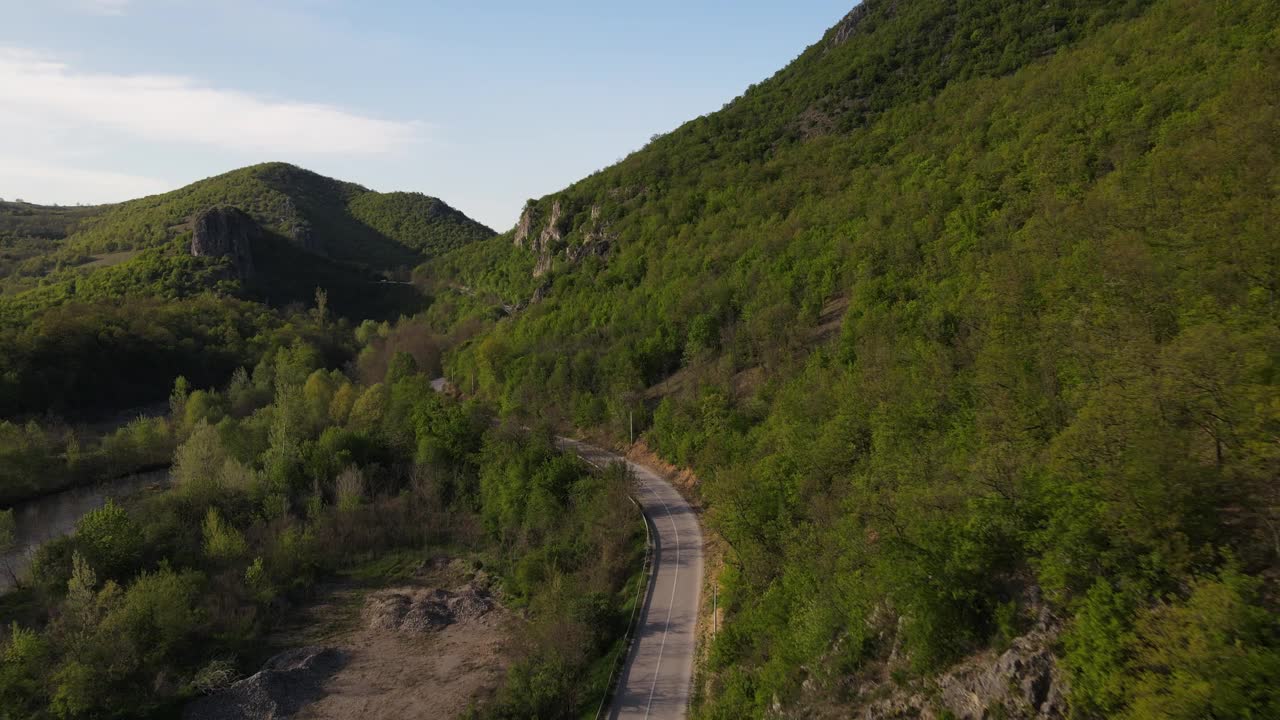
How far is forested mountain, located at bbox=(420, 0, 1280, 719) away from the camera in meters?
12.5

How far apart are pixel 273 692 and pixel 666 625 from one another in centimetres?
1822

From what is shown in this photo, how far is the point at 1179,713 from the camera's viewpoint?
10.0m

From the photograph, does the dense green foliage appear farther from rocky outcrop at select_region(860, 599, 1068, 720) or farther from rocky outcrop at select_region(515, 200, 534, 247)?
rocky outcrop at select_region(515, 200, 534, 247)

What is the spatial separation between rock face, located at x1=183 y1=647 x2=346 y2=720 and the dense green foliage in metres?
1.29

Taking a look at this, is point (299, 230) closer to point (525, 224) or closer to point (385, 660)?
point (525, 224)

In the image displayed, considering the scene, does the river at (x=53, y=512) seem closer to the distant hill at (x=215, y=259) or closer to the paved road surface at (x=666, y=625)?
the paved road surface at (x=666, y=625)

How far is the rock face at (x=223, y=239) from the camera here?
124375mm

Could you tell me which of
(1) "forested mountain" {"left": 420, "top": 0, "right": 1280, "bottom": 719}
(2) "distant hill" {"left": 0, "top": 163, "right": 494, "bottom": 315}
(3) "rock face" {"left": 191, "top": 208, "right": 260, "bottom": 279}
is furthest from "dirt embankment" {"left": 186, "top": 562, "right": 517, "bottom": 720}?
(3) "rock face" {"left": 191, "top": 208, "right": 260, "bottom": 279}

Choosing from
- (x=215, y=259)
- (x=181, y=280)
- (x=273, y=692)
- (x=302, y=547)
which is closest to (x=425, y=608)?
(x=273, y=692)

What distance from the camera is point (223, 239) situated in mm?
125625

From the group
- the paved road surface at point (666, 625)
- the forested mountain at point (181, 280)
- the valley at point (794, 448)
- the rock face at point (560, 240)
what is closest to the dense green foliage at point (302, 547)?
the valley at point (794, 448)

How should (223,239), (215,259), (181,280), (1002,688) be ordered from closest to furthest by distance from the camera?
(1002,688) < (181,280) < (215,259) < (223,239)

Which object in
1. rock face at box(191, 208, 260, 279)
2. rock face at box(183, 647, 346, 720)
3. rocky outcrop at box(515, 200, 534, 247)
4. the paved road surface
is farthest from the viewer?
rock face at box(191, 208, 260, 279)

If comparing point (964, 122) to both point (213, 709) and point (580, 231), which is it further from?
point (213, 709)
